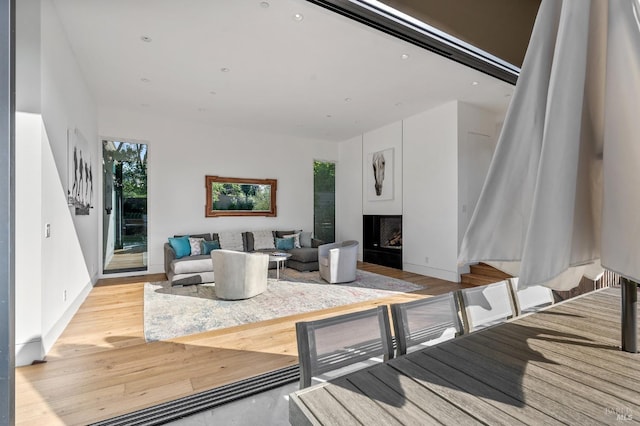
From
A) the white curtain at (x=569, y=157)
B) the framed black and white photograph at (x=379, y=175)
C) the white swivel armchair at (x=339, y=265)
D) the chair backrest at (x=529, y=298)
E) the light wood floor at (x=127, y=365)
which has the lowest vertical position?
the light wood floor at (x=127, y=365)

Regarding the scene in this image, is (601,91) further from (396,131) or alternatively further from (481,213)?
(396,131)

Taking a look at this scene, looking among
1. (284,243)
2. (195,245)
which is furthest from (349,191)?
(195,245)

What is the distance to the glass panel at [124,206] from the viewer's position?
5520 millimetres

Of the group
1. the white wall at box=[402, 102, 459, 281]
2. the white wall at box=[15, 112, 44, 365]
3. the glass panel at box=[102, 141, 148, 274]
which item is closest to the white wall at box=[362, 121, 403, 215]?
the white wall at box=[402, 102, 459, 281]

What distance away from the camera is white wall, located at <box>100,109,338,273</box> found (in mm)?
5789

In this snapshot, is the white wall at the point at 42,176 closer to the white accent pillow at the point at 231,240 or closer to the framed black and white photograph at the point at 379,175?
the white accent pillow at the point at 231,240

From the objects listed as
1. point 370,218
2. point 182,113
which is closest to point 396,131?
point 370,218

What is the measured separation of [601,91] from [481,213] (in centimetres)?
42

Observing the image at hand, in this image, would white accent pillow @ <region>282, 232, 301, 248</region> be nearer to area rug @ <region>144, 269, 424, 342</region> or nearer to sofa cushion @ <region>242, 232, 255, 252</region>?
sofa cushion @ <region>242, 232, 255, 252</region>

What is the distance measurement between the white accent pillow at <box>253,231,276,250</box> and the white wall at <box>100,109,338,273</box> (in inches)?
18.4

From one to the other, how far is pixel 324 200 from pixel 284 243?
6.36 feet

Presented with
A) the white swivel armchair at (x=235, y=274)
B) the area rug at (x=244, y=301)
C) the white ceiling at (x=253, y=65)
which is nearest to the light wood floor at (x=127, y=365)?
the area rug at (x=244, y=301)

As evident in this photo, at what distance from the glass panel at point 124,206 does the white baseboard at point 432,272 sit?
511cm

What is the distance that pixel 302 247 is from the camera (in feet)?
21.7
